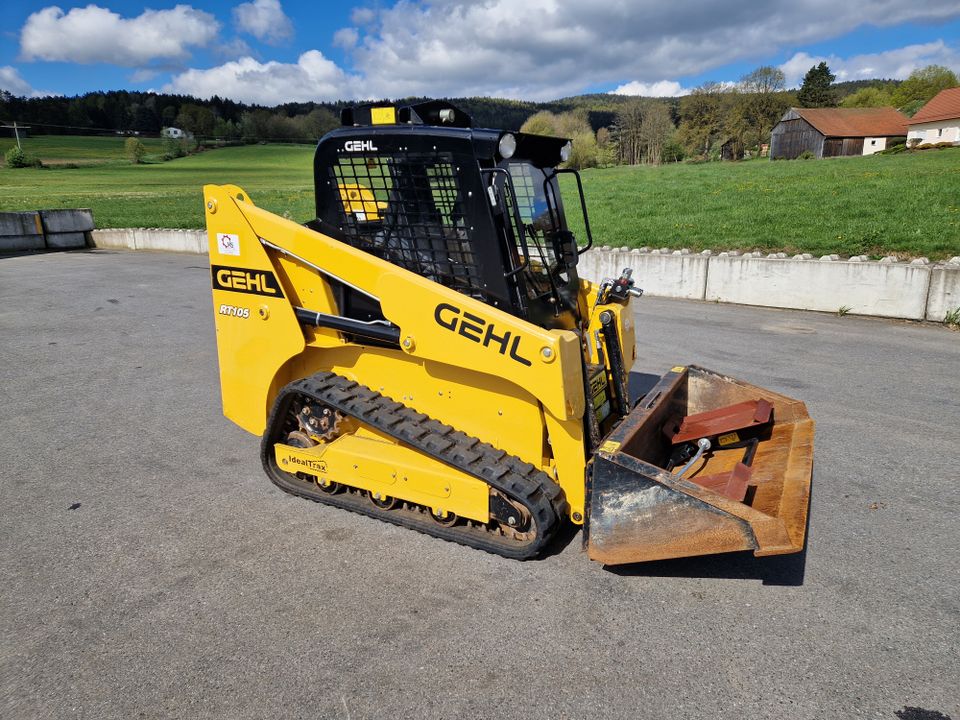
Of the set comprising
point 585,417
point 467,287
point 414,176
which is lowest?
point 585,417

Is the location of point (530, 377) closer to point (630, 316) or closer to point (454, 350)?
point (454, 350)

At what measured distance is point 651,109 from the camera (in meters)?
66.8

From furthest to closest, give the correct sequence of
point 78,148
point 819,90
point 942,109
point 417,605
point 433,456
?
point 819,90, point 942,109, point 78,148, point 433,456, point 417,605

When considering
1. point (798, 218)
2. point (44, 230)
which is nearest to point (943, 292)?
point (798, 218)

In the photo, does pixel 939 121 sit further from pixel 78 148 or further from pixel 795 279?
pixel 78 148

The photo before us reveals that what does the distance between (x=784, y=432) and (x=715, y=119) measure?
7616 centimetres

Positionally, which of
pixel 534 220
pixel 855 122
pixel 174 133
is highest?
pixel 855 122

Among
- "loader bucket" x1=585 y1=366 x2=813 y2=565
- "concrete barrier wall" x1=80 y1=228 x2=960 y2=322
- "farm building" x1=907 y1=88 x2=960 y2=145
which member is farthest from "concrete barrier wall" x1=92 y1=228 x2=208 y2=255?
"farm building" x1=907 y1=88 x2=960 y2=145

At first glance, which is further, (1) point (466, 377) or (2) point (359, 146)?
(2) point (359, 146)

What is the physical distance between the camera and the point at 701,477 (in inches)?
144

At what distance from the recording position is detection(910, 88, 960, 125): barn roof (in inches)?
2363

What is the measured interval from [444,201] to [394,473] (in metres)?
1.64

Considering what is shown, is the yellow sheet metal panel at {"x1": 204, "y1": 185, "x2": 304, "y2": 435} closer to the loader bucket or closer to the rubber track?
the rubber track

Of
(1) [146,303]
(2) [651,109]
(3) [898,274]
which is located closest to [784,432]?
(3) [898,274]
